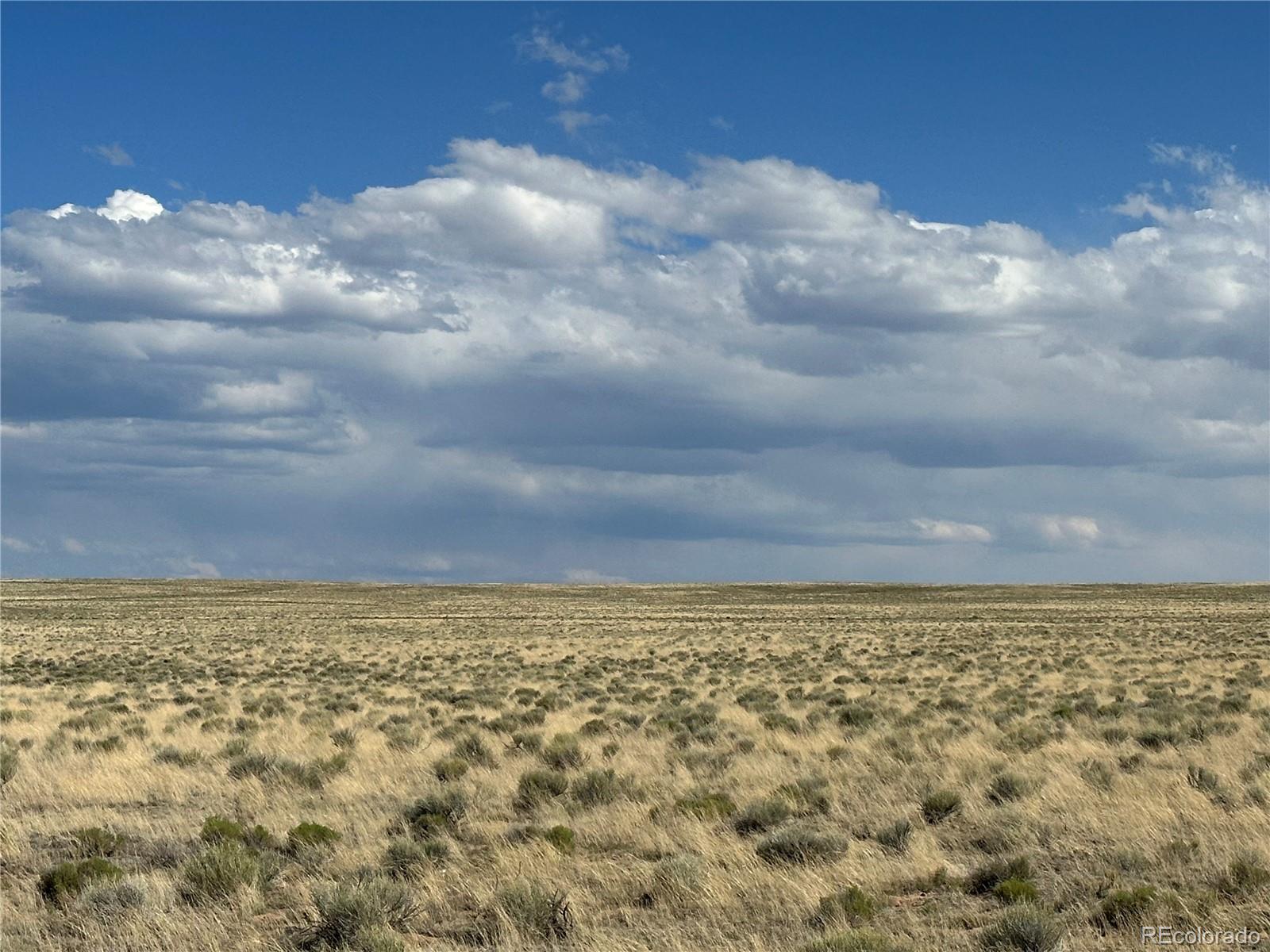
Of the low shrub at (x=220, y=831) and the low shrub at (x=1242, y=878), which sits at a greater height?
the low shrub at (x=1242, y=878)

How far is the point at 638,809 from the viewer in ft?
41.5

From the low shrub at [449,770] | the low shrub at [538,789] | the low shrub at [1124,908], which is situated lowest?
the low shrub at [449,770]

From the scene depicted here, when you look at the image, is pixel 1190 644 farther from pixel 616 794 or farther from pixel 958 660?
pixel 616 794

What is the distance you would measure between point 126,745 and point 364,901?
11863mm

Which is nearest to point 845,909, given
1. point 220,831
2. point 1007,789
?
point 1007,789


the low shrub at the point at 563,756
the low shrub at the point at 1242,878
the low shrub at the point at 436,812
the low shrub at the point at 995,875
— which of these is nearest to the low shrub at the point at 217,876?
the low shrub at the point at 436,812

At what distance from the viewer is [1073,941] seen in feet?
25.6

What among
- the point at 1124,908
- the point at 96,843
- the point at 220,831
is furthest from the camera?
the point at 220,831

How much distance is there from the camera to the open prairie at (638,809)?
8.52 meters

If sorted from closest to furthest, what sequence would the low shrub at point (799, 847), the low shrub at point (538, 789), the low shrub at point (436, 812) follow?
the low shrub at point (799, 847)
the low shrub at point (436, 812)
the low shrub at point (538, 789)

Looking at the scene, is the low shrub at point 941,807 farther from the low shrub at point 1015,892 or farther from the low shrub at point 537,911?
the low shrub at point 537,911

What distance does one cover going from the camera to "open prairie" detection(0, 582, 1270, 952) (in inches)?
336

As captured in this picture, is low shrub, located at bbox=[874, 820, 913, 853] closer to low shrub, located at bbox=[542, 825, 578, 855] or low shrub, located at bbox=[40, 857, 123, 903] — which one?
low shrub, located at bbox=[542, 825, 578, 855]

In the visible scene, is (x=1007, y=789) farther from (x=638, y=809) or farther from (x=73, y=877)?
(x=73, y=877)
